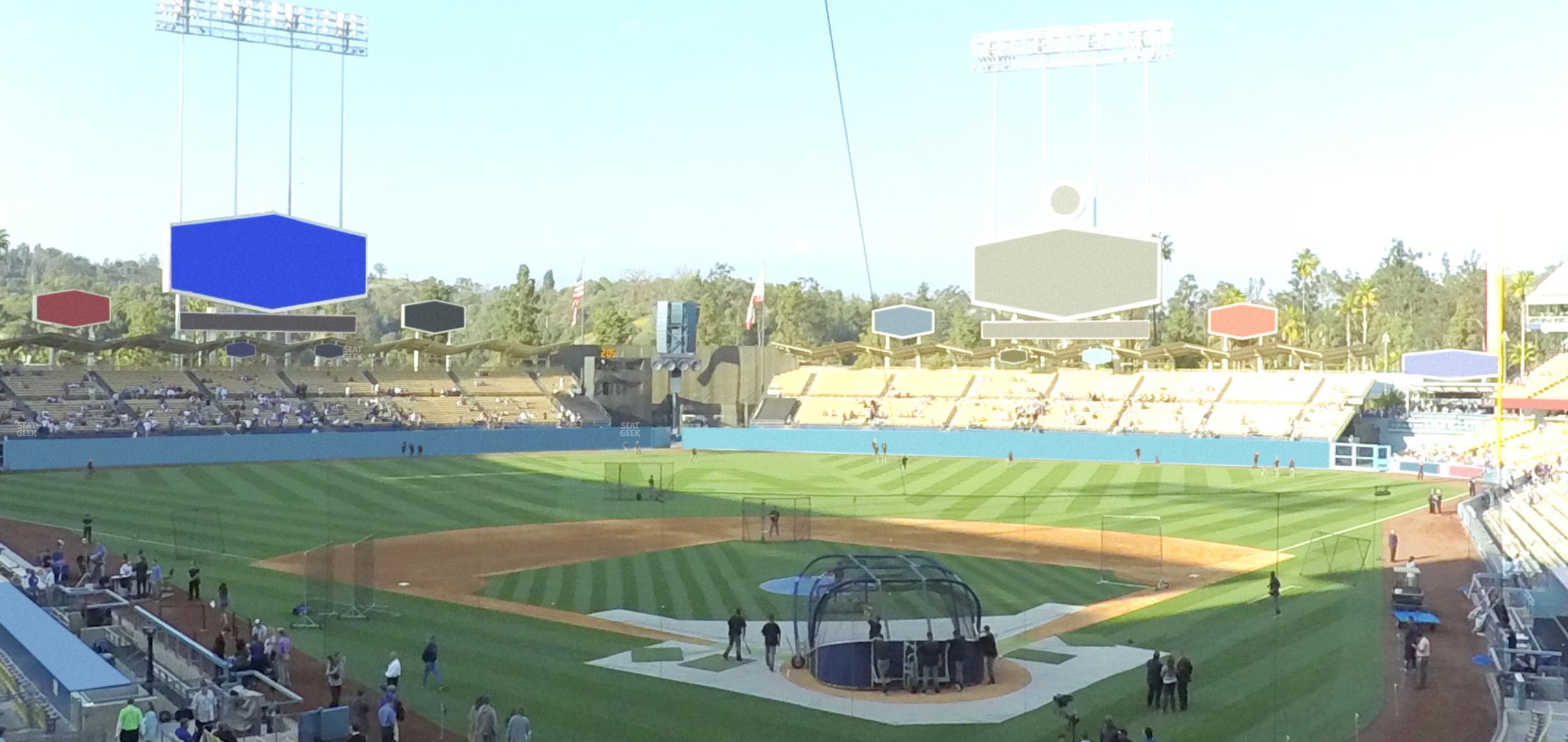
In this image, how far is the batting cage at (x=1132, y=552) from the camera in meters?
34.8

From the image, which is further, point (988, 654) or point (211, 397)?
point (211, 397)

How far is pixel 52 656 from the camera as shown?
18438 mm

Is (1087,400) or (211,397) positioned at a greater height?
(1087,400)

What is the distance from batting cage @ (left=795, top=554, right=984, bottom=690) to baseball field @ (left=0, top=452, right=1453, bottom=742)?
1.77 meters

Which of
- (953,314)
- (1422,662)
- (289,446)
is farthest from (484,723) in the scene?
(953,314)

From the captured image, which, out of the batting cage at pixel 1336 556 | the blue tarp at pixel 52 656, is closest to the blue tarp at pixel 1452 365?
the batting cage at pixel 1336 556

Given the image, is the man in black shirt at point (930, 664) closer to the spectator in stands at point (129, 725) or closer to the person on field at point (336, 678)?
the person on field at point (336, 678)

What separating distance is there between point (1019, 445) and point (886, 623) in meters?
55.3

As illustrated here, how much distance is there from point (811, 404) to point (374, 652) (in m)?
66.9

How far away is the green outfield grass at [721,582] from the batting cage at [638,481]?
13150mm

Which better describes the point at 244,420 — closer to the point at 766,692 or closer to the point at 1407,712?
the point at 766,692

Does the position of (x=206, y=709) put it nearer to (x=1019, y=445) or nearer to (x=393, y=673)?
(x=393, y=673)

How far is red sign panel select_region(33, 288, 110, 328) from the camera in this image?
7050 centimetres

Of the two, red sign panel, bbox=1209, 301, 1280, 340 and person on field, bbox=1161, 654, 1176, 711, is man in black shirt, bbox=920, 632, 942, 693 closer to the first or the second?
person on field, bbox=1161, 654, 1176, 711
